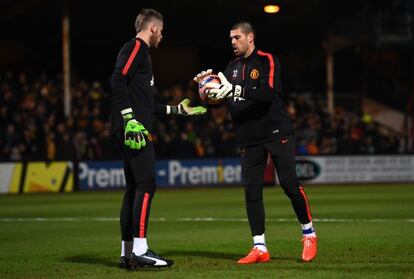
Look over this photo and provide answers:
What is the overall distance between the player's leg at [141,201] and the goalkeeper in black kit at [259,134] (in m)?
1.10

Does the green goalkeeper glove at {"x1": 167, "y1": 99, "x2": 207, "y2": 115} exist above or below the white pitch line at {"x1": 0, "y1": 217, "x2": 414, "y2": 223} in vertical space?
above

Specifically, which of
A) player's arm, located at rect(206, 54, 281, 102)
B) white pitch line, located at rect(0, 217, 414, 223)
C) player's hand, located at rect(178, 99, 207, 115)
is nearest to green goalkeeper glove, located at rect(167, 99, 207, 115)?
player's hand, located at rect(178, 99, 207, 115)

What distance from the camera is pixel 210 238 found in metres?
12.2

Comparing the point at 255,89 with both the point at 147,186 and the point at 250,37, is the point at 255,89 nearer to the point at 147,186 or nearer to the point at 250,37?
the point at 250,37

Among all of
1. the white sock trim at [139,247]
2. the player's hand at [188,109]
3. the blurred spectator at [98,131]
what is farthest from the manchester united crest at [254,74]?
the blurred spectator at [98,131]

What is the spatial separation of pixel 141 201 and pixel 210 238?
138 inches

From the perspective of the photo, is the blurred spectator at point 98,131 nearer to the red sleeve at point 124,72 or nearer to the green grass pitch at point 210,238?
the green grass pitch at point 210,238

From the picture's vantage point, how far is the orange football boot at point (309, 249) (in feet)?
30.4

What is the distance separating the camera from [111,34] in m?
38.9

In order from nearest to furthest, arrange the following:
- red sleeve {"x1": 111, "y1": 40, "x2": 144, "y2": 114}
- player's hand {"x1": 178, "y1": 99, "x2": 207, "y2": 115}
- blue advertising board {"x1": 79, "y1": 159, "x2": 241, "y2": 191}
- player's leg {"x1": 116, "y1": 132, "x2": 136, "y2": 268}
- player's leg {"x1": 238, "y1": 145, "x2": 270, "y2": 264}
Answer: red sleeve {"x1": 111, "y1": 40, "x2": 144, "y2": 114}
player's leg {"x1": 116, "y1": 132, "x2": 136, "y2": 268}
player's leg {"x1": 238, "y1": 145, "x2": 270, "y2": 264}
player's hand {"x1": 178, "y1": 99, "x2": 207, "y2": 115}
blue advertising board {"x1": 79, "y1": 159, "x2": 241, "y2": 191}

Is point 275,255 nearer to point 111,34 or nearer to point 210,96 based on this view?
point 210,96

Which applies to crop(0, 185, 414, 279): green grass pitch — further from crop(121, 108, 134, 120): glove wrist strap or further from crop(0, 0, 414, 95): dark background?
crop(0, 0, 414, 95): dark background

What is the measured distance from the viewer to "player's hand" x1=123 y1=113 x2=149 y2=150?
334 inches

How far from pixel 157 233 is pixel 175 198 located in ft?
31.2
